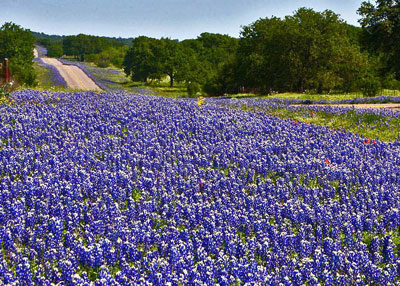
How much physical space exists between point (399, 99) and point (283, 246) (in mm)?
29414

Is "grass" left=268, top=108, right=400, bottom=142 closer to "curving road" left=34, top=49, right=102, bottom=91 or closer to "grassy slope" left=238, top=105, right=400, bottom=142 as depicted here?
"grassy slope" left=238, top=105, right=400, bottom=142

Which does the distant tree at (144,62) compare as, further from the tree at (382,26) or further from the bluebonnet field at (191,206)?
the bluebonnet field at (191,206)

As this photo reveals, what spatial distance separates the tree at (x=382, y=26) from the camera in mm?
38719

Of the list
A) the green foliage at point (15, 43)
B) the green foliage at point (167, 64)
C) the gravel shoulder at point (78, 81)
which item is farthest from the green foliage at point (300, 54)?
the green foliage at point (15, 43)

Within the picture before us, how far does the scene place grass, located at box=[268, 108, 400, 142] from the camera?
17.4 m

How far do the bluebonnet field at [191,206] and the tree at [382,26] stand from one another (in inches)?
1110

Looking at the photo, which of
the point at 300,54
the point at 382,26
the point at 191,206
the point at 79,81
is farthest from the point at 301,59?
the point at 191,206

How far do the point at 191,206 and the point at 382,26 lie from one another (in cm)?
3604

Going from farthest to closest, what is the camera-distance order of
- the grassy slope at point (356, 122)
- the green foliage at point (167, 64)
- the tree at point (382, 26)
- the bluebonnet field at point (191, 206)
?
1. the green foliage at point (167, 64)
2. the tree at point (382, 26)
3. the grassy slope at point (356, 122)
4. the bluebonnet field at point (191, 206)

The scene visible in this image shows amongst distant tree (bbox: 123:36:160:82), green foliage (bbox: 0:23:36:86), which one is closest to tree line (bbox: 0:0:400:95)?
distant tree (bbox: 123:36:160:82)

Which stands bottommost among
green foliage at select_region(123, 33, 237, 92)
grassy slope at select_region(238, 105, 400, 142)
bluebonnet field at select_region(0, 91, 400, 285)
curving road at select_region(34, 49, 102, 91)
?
bluebonnet field at select_region(0, 91, 400, 285)

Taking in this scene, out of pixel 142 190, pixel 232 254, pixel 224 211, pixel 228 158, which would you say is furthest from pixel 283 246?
pixel 228 158

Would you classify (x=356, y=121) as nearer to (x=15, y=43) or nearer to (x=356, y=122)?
(x=356, y=122)

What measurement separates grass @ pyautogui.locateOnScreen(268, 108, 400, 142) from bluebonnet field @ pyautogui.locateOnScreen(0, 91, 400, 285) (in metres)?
2.47
